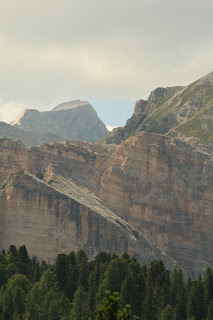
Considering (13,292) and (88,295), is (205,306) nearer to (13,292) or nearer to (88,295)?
(88,295)

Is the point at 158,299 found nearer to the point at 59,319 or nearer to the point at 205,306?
the point at 205,306

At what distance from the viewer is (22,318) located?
178 m

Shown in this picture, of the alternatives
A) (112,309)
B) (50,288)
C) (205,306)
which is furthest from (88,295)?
(112,309)

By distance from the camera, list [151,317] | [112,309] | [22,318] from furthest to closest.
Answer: [151,317], [22,318], [112,309]

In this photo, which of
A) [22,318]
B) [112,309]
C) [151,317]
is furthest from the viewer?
[151,317]

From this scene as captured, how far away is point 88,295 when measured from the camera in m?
199

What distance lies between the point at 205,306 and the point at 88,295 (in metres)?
23.5

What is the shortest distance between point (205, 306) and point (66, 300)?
2705 cm


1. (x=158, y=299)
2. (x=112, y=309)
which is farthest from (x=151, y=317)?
(x=112, y=309)

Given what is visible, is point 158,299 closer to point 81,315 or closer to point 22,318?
point 81,315

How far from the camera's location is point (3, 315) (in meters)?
180

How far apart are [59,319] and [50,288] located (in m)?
13.9

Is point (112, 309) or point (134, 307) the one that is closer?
point (112, 309)

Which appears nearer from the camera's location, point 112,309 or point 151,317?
point 112,309
